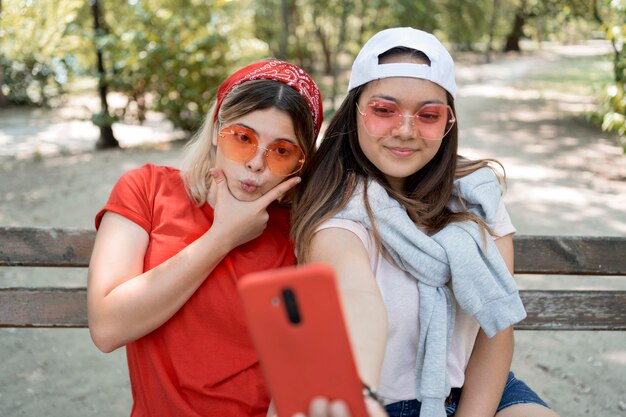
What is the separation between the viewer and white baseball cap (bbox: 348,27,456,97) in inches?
75.5

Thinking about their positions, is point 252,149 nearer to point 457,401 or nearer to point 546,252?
point 457,401

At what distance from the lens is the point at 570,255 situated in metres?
2.66

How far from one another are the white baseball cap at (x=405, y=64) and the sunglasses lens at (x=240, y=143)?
14.7 inches

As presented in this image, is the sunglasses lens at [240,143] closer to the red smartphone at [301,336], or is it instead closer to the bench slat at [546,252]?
the bench slat at [546,252]

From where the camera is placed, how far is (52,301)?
2.58 metres

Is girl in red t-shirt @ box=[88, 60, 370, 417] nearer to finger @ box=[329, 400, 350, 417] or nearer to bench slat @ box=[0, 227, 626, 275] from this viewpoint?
bench slat @ box=[0, 227, 626, 275]

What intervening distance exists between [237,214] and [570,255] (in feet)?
4.84

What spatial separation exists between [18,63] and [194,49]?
21.8 ft

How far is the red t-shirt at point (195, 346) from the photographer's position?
1982 millimetres

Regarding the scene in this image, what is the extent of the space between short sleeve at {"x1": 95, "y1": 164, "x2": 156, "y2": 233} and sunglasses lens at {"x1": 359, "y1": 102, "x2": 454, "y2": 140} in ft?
Result: 2.42

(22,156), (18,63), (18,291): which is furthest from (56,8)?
(18,291)

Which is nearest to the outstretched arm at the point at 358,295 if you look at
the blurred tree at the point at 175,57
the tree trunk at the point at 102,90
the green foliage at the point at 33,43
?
the blurred tree at the point at 175,57

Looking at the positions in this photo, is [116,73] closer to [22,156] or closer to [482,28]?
[22,156]

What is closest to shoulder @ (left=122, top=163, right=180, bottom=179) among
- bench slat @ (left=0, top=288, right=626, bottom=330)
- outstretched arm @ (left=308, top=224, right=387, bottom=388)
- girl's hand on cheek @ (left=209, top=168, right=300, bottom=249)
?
girl's hand on cheek @ (left=209, top=168, right=300, bottom=249)
